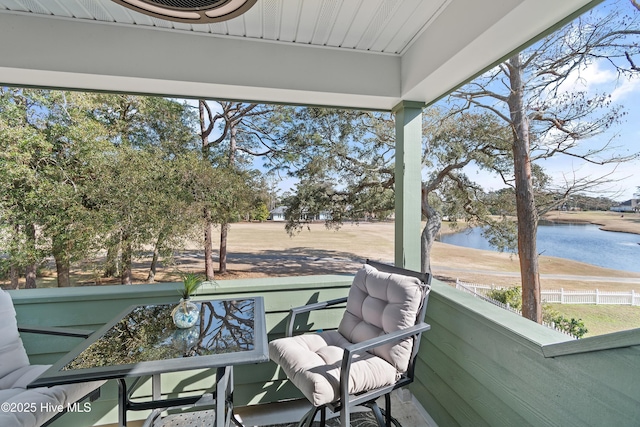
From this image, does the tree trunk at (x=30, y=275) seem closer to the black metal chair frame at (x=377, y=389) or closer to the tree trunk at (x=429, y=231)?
the black metal chair frame at (x=377, y=389)

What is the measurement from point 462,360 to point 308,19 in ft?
7.38

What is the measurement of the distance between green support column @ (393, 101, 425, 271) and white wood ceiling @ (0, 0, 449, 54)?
53 centimetres

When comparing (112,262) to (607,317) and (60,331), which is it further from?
(607,317)

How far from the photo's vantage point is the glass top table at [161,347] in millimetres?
1194

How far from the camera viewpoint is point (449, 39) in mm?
1721

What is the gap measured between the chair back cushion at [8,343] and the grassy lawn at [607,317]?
3.20 m

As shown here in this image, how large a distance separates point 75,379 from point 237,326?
0.68 m

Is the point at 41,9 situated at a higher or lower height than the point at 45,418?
higher

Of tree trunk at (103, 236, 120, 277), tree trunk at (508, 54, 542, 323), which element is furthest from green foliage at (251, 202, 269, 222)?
tree trunk at (508, 54, 542, 323)

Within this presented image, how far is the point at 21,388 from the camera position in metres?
1.45

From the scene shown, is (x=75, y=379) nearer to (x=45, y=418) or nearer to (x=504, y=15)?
(x=45, y=418)

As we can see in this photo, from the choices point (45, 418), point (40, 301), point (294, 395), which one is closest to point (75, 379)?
point (45, 418)

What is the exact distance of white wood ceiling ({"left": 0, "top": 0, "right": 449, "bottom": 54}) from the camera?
174 cm

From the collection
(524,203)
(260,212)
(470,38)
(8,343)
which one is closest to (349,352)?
(470,38)
